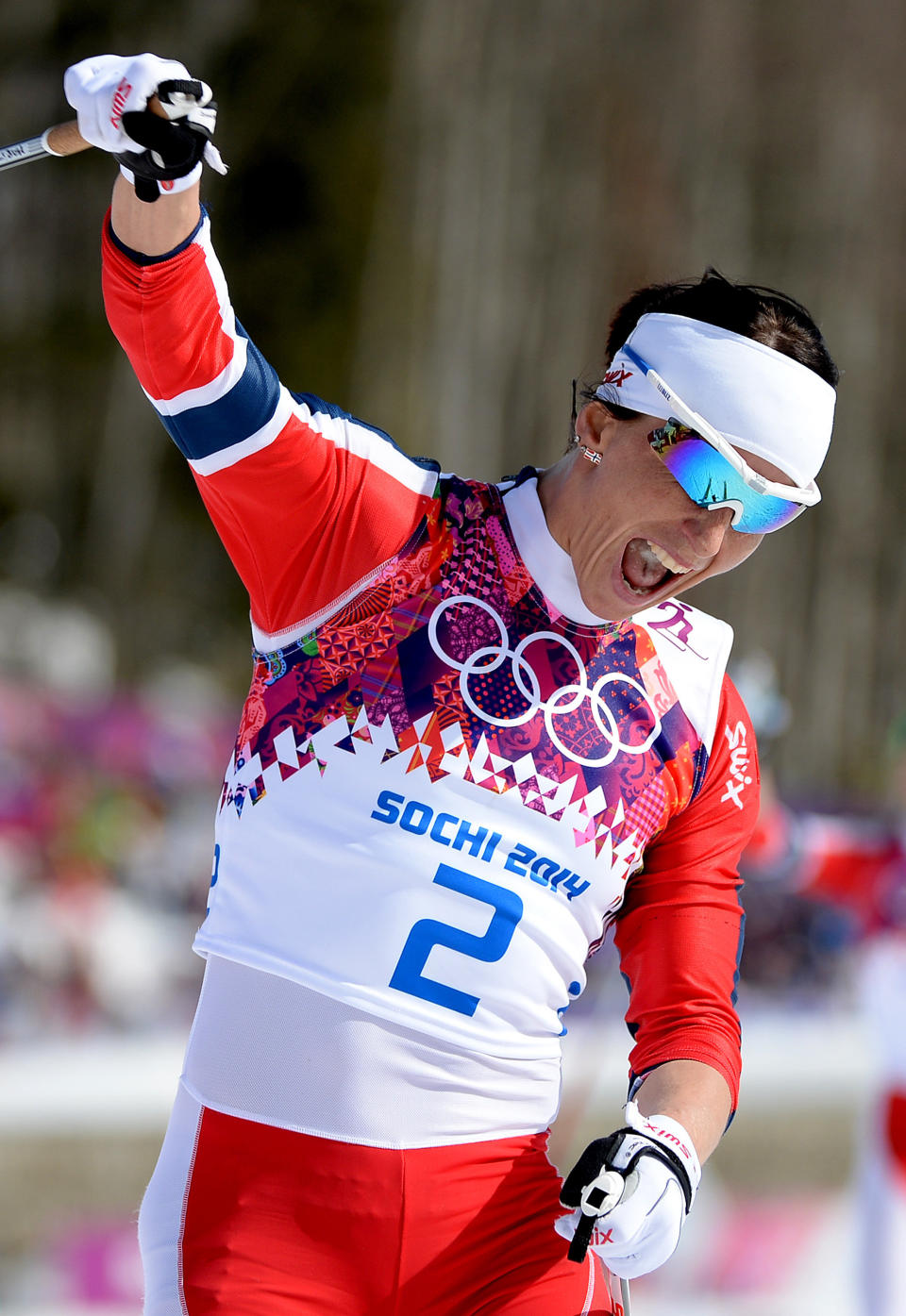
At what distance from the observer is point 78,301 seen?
16.8 meters

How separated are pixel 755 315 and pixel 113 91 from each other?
2.81 feet

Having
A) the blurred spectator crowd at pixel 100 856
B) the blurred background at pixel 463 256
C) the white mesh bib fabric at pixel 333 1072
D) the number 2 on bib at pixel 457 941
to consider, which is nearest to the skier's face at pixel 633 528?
the number 2 on bib at pixel 457 941

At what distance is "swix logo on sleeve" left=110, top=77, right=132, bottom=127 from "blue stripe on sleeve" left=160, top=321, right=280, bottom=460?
28 cm

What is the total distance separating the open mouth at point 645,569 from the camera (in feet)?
6.52

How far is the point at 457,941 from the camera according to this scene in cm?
187

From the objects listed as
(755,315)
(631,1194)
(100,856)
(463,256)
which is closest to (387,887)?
(631,1194)

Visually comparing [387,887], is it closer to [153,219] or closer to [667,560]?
[667,560]

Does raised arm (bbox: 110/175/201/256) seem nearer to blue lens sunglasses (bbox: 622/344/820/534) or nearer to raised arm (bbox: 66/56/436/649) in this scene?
raised arm (bbox: 66/56/436/649)

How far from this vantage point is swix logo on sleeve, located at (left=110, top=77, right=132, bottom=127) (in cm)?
158

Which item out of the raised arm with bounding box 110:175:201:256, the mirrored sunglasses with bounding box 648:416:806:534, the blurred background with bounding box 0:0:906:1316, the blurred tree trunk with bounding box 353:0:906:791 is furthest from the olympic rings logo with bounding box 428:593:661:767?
the blurred tree trunk with bounding box 353:0:906:791

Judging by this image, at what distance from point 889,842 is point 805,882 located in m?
0.40

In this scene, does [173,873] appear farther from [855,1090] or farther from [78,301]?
[78,301]

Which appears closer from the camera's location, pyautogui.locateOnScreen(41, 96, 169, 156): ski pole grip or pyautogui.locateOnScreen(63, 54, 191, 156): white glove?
pyautogui.locateOnScreen(63, 54, 191, 156): white glove

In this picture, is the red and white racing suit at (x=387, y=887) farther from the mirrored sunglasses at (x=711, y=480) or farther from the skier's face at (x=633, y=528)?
the mirrored sunglasses at (x=711, y=480)
